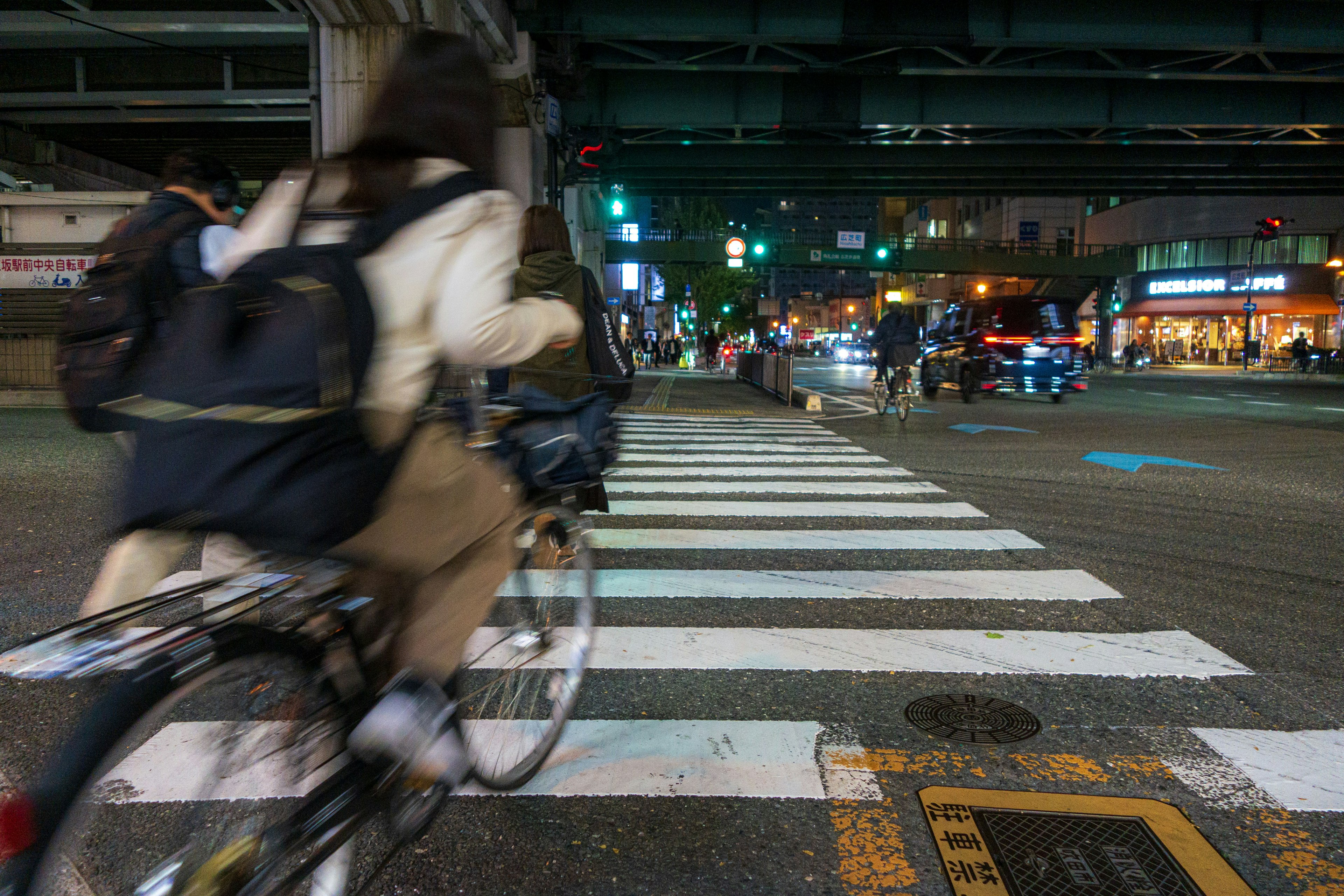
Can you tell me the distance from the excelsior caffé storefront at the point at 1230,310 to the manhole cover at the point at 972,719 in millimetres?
56536

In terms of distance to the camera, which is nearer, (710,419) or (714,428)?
(714,428)

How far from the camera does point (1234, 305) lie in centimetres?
5788

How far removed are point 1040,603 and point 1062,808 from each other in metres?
2.32

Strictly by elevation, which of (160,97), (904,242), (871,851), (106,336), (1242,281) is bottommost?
(871,851)

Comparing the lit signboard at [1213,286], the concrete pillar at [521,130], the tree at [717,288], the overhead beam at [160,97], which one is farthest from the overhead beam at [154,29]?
the lit signboard at [1213,286]

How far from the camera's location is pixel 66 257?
1548 centimetres

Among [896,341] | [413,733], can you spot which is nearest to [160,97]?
[896,341]

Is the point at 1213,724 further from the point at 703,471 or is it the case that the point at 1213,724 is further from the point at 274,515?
the point at 703,471

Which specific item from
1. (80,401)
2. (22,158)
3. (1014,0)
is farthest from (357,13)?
A: (22,158)

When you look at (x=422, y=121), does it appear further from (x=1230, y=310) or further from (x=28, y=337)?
(x=1230, y=310)

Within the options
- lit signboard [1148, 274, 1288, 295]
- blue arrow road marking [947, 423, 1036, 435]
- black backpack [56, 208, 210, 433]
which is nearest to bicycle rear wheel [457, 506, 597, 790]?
black backpack [56, 208, 210, 433]

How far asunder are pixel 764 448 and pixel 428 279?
977cm

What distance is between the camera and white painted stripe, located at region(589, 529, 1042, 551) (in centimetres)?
621

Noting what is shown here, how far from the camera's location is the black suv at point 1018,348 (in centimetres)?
2080
